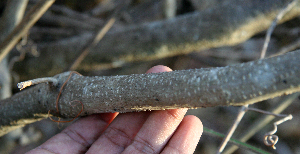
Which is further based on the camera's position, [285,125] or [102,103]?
[285,125]

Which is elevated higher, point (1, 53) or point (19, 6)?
point (19, 6)

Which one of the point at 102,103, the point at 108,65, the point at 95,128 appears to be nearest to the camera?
the point at 102,103

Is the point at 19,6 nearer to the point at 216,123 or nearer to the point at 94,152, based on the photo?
the point at 94,152

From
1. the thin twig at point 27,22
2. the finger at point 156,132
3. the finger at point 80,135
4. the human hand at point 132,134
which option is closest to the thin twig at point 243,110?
the human hand at point 132,134

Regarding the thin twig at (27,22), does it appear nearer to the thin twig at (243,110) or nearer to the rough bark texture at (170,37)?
the rough bark texture at (170,37)

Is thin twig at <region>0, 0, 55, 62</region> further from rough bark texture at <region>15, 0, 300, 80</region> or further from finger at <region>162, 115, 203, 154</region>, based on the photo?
finger at <region>162, 115, 203, 154</region>

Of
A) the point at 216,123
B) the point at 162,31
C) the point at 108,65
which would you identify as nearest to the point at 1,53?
the point at 108,65
